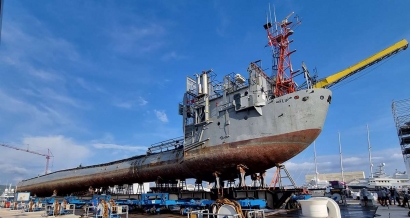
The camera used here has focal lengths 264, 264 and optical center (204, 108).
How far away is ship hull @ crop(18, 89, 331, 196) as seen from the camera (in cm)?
2033

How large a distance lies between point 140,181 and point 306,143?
20.7 metres

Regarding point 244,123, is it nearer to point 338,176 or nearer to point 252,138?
point 252,138

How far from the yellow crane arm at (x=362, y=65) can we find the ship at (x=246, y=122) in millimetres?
92

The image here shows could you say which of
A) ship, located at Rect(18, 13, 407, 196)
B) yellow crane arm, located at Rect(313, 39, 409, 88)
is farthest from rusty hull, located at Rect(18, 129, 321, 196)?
yellow crane arm, located at Rect(313, 39, 409, 88)

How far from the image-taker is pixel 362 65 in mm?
23000

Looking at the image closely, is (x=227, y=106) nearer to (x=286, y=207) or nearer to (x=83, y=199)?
(x=286, y=207)

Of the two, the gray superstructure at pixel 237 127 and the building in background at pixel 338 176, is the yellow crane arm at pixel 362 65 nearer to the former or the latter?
the gray superstructure at pixel 237 127

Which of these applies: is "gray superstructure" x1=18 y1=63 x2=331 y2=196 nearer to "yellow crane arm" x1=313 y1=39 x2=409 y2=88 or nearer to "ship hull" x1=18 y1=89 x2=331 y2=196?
"ship hull" x1=18 y1=89 x2=331 y2=196

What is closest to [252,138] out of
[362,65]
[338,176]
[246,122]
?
[246,122]

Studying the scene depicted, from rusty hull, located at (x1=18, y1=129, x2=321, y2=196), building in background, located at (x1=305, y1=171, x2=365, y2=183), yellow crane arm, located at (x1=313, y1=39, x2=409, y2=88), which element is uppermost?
yellow crane arm, located at (x1=313, y1=39, x2=409, y2=88)

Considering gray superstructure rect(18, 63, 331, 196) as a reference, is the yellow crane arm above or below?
above

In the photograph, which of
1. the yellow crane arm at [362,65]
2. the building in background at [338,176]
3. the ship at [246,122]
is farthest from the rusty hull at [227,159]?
the building in background at [338,176]

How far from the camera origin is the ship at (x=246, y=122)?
20.5m

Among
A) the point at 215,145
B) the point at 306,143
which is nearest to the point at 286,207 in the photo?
the point at 306,143
